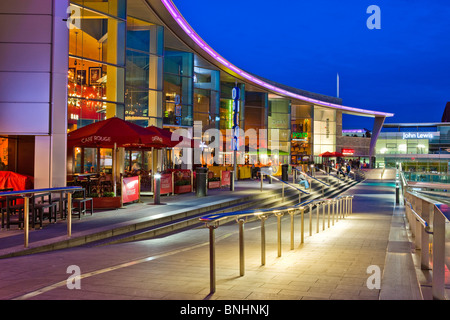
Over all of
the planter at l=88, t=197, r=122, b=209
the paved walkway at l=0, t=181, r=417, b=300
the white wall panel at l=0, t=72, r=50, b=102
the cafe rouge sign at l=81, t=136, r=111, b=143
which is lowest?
→ the paved walkway at l=0, t=181, r=417, b=300

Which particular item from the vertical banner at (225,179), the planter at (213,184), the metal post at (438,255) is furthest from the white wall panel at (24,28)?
the metal post at (438,255)

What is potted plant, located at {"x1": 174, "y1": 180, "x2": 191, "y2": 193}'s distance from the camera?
1986cm

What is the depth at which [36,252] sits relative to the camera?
824 cm

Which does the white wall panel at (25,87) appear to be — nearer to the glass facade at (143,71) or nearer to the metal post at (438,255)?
the glass facade at (143,71)

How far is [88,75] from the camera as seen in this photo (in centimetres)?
1941

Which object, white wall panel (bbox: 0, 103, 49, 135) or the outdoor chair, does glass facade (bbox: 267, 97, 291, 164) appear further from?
the outdoor chair

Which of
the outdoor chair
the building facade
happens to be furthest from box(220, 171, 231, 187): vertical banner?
the outdoor chair

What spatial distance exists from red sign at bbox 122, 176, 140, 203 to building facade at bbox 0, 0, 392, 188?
1.98 meters

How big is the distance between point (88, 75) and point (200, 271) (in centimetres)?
1503

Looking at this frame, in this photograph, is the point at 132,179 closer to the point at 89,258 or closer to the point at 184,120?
the point at 89,258

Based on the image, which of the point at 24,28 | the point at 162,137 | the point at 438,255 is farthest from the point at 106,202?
the point at 438,255

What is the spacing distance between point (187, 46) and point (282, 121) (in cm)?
2543

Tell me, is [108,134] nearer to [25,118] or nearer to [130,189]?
[130,189]

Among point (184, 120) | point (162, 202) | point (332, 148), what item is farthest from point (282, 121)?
point (162, 202)
